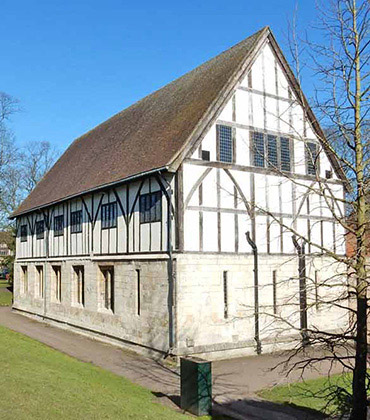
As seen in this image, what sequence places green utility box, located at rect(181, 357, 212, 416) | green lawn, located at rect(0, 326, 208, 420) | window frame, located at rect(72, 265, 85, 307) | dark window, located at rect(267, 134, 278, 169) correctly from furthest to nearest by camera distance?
window frame, located at rect(72, 265, 85, 307), dark window, located at rect(267, 134, 278, 169), green utility box, located at rect(181, 357, 212, 416), green lawn, located at rect(0, 326, 208, 420)

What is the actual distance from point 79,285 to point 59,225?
3379 millimetres

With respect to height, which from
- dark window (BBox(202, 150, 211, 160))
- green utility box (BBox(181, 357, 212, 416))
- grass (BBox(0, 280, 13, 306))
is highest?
dark window (BBox(202, 150, 211, 160))

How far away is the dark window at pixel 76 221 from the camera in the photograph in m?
21.5

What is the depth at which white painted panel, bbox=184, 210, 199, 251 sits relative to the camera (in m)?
15.2

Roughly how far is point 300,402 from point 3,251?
8412 centimetres

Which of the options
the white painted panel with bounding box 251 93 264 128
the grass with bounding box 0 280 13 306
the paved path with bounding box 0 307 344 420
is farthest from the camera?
the grass with bounding box 0 280 13 306

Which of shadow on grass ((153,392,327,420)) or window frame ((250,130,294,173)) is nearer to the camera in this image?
shadow on grass ((153,392,327,420))

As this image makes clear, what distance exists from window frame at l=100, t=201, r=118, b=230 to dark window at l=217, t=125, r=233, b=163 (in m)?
4.56

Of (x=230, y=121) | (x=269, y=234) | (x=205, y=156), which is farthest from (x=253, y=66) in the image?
(x=269, y=234)

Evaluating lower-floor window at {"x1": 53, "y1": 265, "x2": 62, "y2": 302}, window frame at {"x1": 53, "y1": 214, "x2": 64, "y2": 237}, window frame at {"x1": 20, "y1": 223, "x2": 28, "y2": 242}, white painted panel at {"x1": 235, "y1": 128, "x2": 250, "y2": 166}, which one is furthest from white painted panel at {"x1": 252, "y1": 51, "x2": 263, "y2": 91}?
window frame at {"x1": 20, "y1": 223, "x2": 28, "y2": 242}

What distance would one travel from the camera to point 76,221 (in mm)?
21906

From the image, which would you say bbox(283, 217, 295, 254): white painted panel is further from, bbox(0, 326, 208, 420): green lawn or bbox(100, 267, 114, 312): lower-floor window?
bbox(0, 326, 208, 420): green lawn

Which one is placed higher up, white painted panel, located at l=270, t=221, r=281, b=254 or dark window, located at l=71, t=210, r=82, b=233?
dark window, located at l=71, t=210, r=82, b=233

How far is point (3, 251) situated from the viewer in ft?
289
